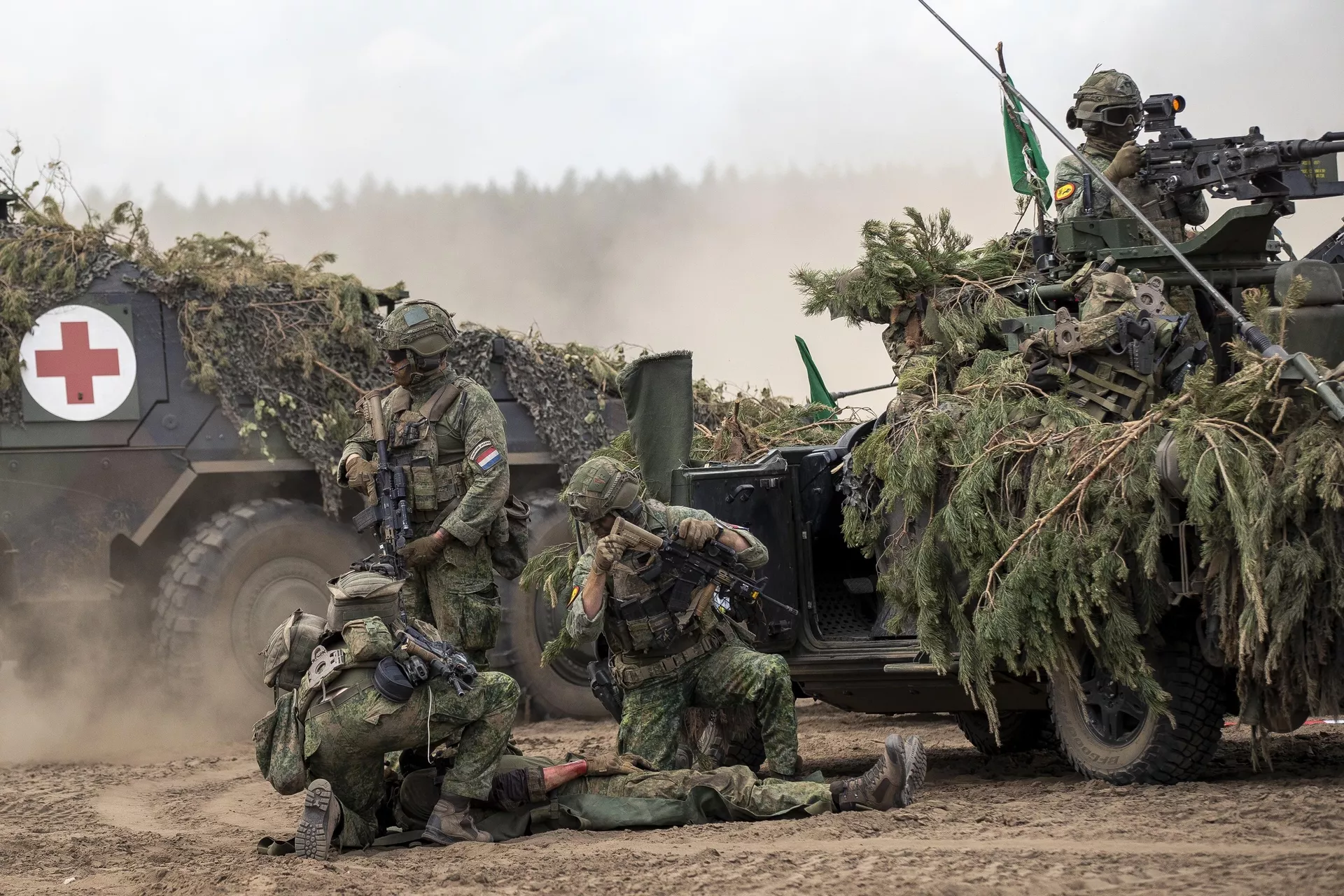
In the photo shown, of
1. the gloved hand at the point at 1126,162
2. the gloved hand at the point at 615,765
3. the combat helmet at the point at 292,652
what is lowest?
the gloved hand at the point at 615,765

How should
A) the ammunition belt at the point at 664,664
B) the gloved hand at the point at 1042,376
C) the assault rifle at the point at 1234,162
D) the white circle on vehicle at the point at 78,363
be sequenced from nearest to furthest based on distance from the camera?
the ammunition belt at the point at 664,664, the gloved hand at the point at 1042,376, the assault rifle at the point at 1234,162, the white circle on vehicle at the point at 78,363

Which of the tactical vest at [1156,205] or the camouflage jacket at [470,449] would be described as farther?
the tactical vest at [1156,205]

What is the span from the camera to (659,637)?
6527 millimetres

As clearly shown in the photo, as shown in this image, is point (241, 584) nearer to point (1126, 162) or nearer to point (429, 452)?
point (429, 452)

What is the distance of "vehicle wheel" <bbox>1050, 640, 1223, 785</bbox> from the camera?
6.21 metres

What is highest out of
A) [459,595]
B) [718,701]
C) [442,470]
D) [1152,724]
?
[442,470]

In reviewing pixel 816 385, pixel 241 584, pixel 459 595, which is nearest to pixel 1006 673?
pixel 459 595

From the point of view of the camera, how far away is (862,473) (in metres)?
7.28

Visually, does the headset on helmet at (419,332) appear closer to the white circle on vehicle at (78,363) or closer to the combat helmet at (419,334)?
the combat helmet at (419,334)

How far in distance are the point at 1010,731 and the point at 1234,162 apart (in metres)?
2.88

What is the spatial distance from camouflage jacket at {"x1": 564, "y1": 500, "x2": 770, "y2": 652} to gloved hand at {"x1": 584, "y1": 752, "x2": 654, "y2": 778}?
45 centimetres

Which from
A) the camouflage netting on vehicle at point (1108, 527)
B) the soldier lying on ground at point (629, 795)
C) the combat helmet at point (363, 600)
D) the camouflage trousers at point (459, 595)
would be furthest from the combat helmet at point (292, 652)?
the camouflage netting on vehicle at point (1108, 527)

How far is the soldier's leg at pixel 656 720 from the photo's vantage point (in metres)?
6.62

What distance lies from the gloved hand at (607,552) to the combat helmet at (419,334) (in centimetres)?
156
